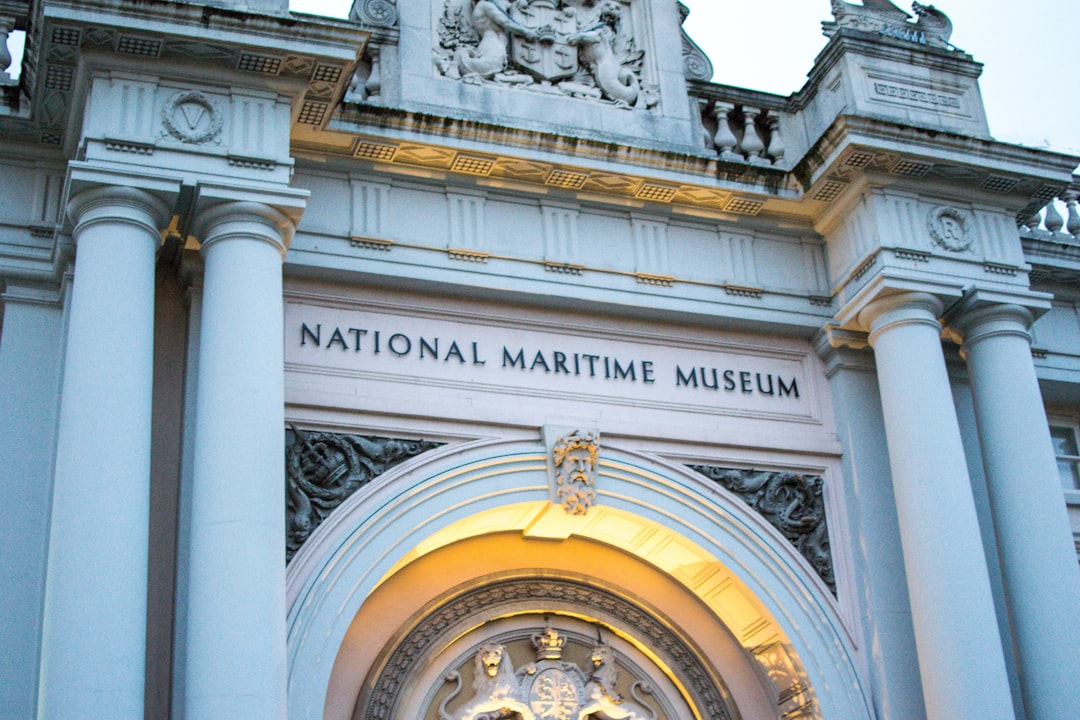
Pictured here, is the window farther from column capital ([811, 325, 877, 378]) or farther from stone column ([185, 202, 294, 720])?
stone column ([185, 202, 294, 720])

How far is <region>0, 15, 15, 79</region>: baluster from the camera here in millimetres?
13617

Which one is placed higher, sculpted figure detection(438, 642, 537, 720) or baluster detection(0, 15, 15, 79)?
baluster detection(0, 15, 15, 79)

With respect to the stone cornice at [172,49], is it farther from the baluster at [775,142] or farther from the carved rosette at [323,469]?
the baluster at [775,142]

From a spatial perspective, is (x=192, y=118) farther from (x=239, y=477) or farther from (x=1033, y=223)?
(x=1033, y=223)

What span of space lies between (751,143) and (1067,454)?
510 centimetres

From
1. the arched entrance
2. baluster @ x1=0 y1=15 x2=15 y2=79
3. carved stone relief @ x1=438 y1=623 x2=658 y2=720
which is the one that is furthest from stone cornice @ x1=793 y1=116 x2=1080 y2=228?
baluster @ x1=0 y1=15 x2=15 y2=79

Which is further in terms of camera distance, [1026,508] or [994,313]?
[994,313]

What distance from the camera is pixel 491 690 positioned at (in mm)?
14336

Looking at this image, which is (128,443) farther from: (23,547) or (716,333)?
(716,333)

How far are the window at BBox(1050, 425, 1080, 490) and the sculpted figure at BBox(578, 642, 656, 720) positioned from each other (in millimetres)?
5369

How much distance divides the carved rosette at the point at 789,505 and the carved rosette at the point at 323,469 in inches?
125

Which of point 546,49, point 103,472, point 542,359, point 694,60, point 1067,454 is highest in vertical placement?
point 694,60

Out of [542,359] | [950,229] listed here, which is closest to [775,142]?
[950,229]

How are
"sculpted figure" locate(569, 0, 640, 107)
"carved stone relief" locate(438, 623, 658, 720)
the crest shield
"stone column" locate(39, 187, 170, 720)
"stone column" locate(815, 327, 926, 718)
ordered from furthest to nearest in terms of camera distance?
1. "sculpted figure" locate(569, 0, 640, 107)
2. the crest shield
3. "carved stone relief" locate(438, 623, 658, 720)
4. "stone column" locate(815, 327, 926, 718)
5. "stone column" locate(39, 187, 170, 720)
